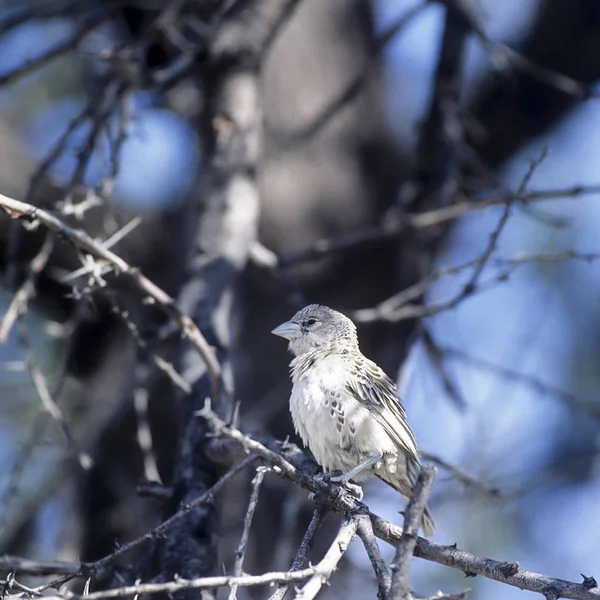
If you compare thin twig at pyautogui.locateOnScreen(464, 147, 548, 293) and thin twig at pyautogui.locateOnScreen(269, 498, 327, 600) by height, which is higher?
thin twig at pyautogui.locateOnScreen(464, 147, 548, 293)

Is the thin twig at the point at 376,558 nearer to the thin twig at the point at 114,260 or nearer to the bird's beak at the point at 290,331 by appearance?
the thin twig at the point at 114,260

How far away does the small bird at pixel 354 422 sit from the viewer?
149 inches

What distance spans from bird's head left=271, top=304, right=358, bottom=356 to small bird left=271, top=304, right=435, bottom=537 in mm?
396

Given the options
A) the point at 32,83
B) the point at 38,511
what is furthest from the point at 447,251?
the point at 32,83

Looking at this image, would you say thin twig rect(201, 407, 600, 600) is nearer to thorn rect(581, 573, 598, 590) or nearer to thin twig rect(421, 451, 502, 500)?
thorn rect(581, 573, 598, 590)

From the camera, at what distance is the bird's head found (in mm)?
4598

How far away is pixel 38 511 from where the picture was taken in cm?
479

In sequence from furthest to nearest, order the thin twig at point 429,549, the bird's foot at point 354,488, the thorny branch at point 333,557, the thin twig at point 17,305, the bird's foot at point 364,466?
1. the bird's foot at point 364,466
2. the thin twig at point 17,305
3. the bird's foot at point 354,488
4. the thin twig at point 429,549
5. the thorny branch at point 333,557

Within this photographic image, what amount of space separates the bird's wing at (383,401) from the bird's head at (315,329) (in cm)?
42

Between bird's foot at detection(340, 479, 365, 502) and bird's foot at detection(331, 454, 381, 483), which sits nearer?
bird's foot at detection(340, 479, 365, 502)

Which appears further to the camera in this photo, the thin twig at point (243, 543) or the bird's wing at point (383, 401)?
the bird's wing at point (383, 401)

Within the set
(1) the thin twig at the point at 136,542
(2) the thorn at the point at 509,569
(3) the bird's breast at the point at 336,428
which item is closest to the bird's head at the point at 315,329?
(3) the bird's breast at the point at 336,428

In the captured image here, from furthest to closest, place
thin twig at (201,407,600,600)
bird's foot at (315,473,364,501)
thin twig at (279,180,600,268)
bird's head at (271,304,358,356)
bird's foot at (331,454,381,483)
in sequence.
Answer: bird's head at (271,304,358,356) < thin twig at (279,180,600,268) < bird's foot at (331,454,381,483) < bird's foot at (315,473,364,501) < thin twig at (201,407,600,600)

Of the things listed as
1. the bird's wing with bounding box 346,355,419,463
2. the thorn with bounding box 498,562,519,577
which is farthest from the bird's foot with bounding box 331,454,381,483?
the thorn with bounding box 498,562,519,577
